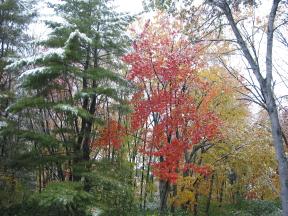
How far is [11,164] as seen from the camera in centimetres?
1098

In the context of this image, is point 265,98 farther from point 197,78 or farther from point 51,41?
point 197,78

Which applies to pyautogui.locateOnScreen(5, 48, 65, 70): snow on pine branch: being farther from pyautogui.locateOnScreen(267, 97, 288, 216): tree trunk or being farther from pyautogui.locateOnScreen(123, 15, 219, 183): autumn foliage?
pyautogui.locateOnScreen(267, 97, 288, 216): tree trunk

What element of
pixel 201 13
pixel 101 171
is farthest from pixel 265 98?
pixel 101 171

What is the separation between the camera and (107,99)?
1281cm

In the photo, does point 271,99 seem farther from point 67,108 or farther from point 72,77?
point 72,77

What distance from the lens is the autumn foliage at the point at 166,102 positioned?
13.7 metres

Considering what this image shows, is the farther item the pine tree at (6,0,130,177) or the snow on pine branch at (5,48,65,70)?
the pine tree at (6,0,130,177)

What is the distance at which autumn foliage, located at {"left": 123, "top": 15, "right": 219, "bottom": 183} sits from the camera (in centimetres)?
1366

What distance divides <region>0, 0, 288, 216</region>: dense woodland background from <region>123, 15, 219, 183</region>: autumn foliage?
0.14 feet

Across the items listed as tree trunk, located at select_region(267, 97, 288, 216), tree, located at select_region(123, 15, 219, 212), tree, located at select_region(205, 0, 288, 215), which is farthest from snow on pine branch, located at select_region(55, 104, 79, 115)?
tree trunk, located at select_region(267, 97, 288, 216)

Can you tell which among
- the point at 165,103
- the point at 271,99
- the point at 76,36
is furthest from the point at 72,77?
the point at 271,99

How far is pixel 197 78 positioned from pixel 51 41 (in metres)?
7.78

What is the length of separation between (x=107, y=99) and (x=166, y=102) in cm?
247

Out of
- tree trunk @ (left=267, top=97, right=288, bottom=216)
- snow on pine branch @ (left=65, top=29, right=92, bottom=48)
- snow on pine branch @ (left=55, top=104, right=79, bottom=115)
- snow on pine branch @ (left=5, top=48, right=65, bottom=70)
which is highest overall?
Result: snow on pine branch @ (left=65, top=29, right=92, bottom=48)
